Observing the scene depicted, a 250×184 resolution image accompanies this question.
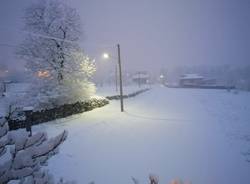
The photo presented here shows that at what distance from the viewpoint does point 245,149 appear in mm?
10922

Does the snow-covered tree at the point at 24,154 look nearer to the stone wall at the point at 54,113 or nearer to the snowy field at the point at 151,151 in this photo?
the snowy field at the point at 151,151

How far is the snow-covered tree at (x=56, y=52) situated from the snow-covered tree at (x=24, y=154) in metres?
17.1

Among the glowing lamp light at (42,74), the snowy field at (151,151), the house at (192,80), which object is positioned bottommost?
the house at (192,80)

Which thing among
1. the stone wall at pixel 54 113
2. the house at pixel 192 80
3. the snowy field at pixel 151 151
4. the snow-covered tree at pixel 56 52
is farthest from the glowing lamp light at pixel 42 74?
the house at pixel 192 80

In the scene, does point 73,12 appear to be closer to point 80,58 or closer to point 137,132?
point 80,58

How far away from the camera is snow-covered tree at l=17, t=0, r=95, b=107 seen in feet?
67.9

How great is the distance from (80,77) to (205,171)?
1761 centimetres

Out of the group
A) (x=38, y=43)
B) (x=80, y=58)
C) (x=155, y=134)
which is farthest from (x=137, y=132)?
(x=38, y=43)

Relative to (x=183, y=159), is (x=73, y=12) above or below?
above

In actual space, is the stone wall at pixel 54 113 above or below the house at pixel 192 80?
above

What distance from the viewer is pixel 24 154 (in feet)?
8.03

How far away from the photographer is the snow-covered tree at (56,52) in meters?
20.7

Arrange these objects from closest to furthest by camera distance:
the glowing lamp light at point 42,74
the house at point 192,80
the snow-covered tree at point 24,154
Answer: the snow-covered tree at point 24,154
the glowing lamp light at point 42,74
the house at point 192,80

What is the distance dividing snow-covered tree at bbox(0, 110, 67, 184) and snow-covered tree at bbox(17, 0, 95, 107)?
17053 mm
